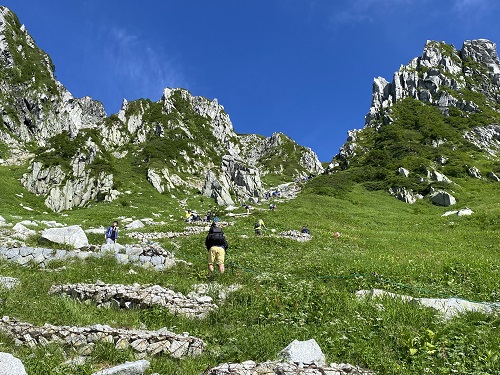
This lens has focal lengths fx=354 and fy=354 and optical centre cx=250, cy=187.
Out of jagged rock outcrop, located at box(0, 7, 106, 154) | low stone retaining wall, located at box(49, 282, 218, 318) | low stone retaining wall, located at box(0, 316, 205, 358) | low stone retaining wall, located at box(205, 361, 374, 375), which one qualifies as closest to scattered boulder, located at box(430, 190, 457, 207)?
low stone retaining wall, located at box(49, 282, 218, 318)

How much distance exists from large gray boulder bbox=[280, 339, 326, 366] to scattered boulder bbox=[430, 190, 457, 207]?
213 feet

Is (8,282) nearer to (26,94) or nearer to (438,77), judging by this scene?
(26,94)

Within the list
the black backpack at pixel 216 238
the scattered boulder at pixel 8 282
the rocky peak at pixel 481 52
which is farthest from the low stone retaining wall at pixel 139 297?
the rocky peak at pixel 481 52

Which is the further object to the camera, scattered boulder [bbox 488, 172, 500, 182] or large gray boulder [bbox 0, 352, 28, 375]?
scattered boulder [bbox 488, 172, 500, 182]

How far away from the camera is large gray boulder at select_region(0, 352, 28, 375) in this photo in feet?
19.3

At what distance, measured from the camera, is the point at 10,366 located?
5.97m

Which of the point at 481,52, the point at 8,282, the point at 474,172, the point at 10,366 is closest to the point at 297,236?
the point at 8,282

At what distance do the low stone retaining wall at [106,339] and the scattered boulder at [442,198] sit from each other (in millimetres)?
65878

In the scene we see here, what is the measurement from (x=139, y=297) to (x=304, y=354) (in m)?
5.85

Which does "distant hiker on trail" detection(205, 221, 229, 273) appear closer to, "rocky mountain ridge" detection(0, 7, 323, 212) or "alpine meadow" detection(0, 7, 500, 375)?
"alpine meadow" detection(0, 7, 500, 375)

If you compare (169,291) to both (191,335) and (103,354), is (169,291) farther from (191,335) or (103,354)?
(103,354)

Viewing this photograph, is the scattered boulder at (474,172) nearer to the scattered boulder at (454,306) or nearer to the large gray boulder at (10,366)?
the scattered boulder at (454,306)

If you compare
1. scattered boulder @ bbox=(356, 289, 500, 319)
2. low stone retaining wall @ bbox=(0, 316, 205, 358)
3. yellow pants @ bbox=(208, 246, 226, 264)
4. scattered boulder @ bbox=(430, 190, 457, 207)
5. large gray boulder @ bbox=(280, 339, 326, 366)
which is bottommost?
low stone retaining wall @ bbox=(0, 316, 205, 358)

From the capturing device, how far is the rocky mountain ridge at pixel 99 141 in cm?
7006
